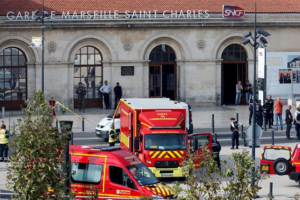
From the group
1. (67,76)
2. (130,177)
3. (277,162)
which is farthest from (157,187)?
(67,76)

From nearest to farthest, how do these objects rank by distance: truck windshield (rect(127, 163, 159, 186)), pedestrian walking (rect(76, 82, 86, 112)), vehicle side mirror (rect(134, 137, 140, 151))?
truck windshield (rect(127, 163, 159, 186)) → vehicle side mirror (rect(134, 137, 140, 151)) → pedestrian walking (rect(76, 82, 86, 112))

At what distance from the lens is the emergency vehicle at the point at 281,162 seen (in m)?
27.9

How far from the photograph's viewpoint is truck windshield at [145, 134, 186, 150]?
29.4 metres

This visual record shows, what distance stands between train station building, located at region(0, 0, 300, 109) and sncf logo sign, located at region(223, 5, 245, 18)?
62mm

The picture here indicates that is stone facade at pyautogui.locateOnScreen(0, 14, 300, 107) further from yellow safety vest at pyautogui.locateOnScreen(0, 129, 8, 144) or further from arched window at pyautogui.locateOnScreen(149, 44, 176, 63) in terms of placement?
yellow safety vest at pyautogui.locateOnScreen(0, 129, 8, 144)

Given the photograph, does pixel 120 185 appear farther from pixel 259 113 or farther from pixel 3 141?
pixel 259 113

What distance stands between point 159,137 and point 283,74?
81.1 feet

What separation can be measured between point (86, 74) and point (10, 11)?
238 inches

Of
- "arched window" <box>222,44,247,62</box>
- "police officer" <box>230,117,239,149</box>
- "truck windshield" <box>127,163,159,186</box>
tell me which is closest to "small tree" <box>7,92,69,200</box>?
"truck windshield" <box>127,163,159,186</box>

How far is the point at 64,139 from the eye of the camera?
17.4 m

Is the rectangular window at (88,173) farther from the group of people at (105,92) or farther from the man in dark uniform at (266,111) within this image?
the group of people at (105,92)

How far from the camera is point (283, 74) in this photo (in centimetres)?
5269

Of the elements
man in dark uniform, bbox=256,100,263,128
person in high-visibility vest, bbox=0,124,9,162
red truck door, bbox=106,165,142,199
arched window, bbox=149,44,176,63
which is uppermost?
arched window, bbox=149,44,176,63

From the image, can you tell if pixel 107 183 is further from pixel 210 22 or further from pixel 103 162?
pixel 210 22
